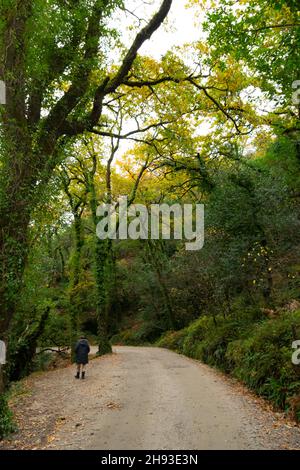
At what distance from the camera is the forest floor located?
727 cm

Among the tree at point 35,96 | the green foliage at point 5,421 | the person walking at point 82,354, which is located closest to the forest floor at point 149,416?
the green foliage at point 5,421

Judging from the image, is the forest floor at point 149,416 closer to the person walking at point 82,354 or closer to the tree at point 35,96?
the person walking at point 82,354

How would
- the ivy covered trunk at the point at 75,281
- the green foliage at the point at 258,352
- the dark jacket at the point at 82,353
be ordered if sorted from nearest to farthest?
the green foliage at the point at 258,352, the dark jacket at the point at 82,353, the ivy covered trunk at the point at 75,281

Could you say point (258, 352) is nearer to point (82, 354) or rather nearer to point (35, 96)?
point (82, 354)

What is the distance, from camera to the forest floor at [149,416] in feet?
23.9

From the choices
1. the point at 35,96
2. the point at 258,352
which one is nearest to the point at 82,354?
the point at 258,352

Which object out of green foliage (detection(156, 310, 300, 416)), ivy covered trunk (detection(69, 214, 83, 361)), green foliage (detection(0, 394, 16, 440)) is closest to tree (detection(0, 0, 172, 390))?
green foliage (detection(0, 394, 16, 440))

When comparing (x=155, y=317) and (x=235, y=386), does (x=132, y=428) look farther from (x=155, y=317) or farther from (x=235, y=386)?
(x=155, y=317)

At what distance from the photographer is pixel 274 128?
48.4 feet

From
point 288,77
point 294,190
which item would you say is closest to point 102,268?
point 294,190

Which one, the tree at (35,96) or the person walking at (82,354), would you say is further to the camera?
the person walking at (82,354)

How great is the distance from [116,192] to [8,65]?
20.3 m

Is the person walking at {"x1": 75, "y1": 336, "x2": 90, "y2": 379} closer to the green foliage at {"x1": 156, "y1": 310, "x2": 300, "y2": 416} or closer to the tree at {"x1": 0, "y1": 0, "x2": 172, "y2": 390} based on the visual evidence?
the green foliage at {"x1": 156, "y1": 310, "x2": 300, "y2": 416}

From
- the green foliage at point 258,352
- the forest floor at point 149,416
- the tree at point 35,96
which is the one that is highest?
the tree at point 35,96
